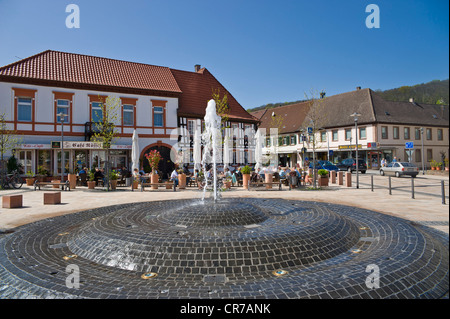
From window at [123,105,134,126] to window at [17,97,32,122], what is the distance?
721 cm

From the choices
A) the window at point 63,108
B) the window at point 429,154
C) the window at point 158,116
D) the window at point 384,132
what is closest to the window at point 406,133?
the window at point 384,132

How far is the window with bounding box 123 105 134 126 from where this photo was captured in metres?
26.1

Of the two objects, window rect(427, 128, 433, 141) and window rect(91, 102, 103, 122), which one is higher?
window rect(91, 102, 103, 122)

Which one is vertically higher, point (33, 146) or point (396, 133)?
point (396, 133)

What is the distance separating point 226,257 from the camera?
4.61 m

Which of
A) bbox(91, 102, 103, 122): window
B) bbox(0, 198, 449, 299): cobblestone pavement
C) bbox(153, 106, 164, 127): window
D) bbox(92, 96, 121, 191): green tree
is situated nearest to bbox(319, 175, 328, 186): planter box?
bbox(0, 198, 449, 299): cobblestone pavement

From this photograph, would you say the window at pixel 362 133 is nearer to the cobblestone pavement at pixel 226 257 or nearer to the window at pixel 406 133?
the window at pixel 406 133

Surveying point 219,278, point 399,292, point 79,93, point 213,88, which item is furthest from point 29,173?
point 399,292

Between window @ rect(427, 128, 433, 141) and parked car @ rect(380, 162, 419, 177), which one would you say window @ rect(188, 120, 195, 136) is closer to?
parked car @ rect(380, 162, 419, 177)

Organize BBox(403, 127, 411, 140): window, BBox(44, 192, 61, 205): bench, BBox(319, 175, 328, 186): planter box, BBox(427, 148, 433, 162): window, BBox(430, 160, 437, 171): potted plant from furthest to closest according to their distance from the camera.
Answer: BBox(403, 127, 411, 140): window, BBox(427, 148, 433, 162): window, BBox(430, 160, 437, 171): potted plant, BBox(319, 175, 328, 186): planter box, BBox(44, 192, 61, 205): bench

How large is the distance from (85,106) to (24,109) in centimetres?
439

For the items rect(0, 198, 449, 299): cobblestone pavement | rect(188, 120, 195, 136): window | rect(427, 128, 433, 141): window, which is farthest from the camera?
rect(427, 128, 433, 141): window

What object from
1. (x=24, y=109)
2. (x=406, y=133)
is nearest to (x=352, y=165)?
(x=406, y=133)

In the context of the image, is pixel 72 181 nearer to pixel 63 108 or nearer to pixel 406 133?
pixel 63 108
